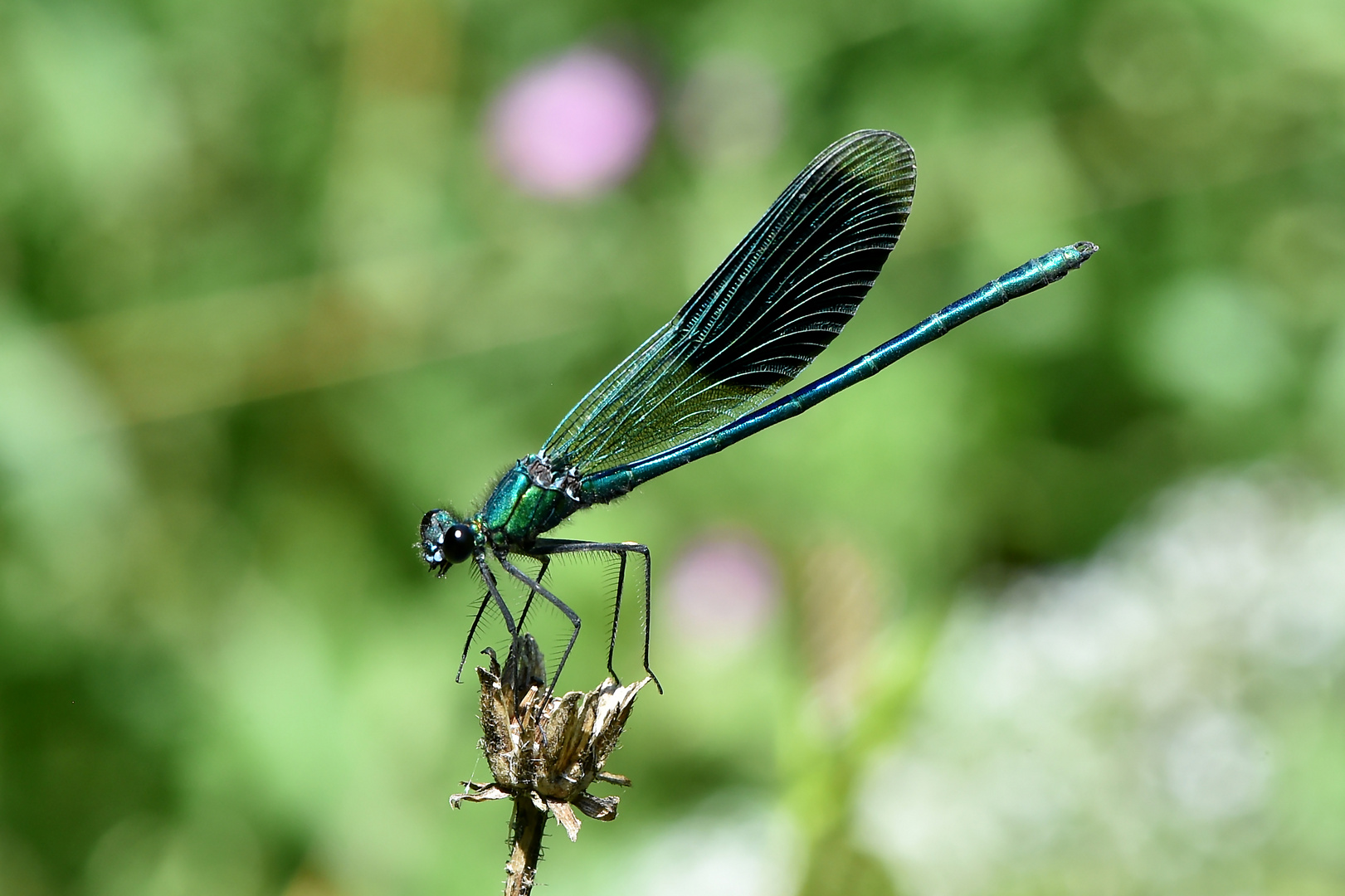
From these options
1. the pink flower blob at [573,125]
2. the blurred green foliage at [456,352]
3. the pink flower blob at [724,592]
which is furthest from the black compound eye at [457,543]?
the pink flower blob at [573,125]

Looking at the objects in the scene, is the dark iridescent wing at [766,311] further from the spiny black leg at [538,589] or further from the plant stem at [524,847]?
the plant stem at [524,847]

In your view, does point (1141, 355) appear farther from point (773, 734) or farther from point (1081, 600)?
point (773, 734)

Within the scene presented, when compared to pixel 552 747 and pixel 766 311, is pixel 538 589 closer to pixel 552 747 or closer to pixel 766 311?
pixel 552 747

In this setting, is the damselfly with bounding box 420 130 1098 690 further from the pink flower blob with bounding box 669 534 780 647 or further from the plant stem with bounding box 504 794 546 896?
the pink flower blob with bounding box 669 534 780 647

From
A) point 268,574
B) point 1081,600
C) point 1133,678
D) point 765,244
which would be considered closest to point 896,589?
point 1081,600

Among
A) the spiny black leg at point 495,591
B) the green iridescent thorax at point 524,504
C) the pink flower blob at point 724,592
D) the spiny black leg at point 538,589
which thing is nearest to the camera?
the spiny black leg at point 495,591

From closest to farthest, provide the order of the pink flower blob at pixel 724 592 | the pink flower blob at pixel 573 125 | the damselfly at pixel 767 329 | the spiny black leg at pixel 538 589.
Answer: the spiny black leg at pixel 538 589 < the damselfly at pixel 767 329 < the pink flower blob at pixel 724 592 < the pink flower blob at pixel 573 125

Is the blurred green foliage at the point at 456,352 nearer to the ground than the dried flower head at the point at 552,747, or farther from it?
farther from it
